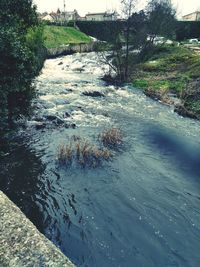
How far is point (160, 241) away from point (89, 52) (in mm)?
68174

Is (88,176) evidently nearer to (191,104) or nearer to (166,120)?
(166,120)

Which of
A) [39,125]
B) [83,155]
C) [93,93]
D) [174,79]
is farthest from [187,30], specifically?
[83,155]

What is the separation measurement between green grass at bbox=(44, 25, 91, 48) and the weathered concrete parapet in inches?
2651

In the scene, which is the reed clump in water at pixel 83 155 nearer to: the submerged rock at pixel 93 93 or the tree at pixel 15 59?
the tree at pixel 15 59

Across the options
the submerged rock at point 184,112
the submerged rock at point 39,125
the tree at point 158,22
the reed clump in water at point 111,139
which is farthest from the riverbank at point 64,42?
the reed clump in water at point 111,139

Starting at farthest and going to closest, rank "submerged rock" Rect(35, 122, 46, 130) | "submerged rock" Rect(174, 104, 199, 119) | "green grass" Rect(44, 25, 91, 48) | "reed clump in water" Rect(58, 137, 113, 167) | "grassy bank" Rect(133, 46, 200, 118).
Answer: "green grass" Rect(44, 25, 91, 48)
"grassy bank" Rect(133, 46, 200, 118)
"submerged rock" Rect(174, 104, 199, 119)
"submerged rock" Rect(35, 122, 46, 130)
"reed clump in water" Rect(58, 137, 113, 167)

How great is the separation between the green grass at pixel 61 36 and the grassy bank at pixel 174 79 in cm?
2975

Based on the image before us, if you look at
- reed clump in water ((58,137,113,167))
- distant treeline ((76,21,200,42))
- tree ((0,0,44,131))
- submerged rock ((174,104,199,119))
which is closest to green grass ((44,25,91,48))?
distant treeline ((76,21,200,42))

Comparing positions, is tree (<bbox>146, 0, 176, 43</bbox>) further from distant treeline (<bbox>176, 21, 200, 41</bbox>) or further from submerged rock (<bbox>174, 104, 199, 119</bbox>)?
submerged rock (<bbox>174, 104, 199, 119</bbox>)

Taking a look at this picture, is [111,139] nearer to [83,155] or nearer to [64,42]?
[83,155]

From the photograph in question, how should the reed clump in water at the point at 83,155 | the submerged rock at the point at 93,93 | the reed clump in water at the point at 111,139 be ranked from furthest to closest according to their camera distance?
the submerged rock at the point at 93,93, the reed clump in water at the point at 111,139, the reed clump in water at the point at 83,155

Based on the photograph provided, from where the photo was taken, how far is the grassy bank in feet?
102

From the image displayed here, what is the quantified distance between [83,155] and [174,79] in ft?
84.9

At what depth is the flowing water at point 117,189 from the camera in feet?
39.8
